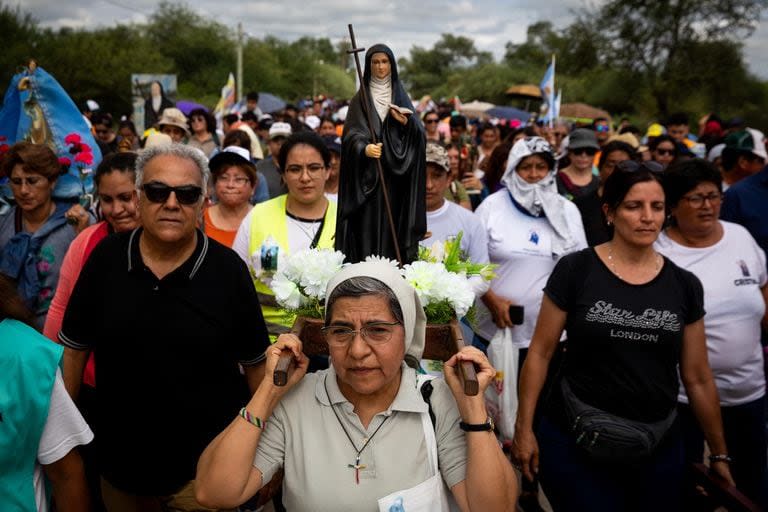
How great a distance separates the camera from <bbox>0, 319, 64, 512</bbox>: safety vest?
2197 millimetres

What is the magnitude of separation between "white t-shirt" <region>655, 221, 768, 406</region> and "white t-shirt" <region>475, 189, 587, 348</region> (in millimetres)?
1062

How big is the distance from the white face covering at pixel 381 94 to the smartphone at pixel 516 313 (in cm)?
181

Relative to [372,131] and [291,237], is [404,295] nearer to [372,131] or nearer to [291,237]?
[372,131]

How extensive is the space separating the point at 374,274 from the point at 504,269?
8.62ft

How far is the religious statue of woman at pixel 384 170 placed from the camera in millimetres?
3322

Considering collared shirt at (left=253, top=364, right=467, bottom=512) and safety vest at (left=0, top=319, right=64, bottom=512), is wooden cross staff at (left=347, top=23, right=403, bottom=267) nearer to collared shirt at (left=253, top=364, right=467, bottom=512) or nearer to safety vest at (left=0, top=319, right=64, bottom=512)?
collared shirt at (left=253, top=364, right=467, bottom=512)

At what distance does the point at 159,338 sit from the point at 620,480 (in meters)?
2.21

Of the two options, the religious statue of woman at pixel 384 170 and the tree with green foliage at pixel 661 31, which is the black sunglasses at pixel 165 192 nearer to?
the religious statue of woman at pixel 384 170

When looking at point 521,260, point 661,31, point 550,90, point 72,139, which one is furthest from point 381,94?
point 661,31

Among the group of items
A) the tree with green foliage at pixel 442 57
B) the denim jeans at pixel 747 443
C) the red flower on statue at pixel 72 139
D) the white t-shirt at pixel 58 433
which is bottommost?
the denim jeans at pixel 747 443

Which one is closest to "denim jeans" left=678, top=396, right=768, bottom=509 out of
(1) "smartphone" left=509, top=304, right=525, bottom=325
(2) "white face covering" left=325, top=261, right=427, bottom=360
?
(1) "smartphone" left=509, top=304, right=525, bottom=325

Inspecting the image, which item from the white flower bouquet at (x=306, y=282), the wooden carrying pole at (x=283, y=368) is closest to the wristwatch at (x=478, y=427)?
the wooden carrying pole at (x=283, y=368)

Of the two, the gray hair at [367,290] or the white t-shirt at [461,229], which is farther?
the white t-shirt at [461,229]

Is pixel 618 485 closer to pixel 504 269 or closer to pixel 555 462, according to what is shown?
pixel 555 462
